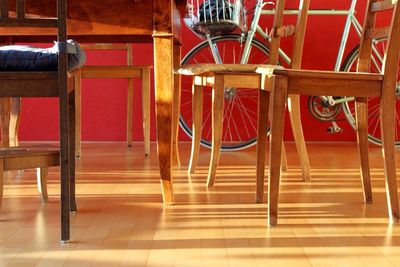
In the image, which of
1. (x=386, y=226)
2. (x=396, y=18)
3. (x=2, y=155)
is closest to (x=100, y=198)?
(x=2, y=155)

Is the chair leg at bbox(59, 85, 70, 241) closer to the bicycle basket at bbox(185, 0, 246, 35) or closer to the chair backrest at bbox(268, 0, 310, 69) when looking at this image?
the chair backrest at bbox(268, 0, 310, 69)

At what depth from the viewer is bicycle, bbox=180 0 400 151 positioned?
3.14m

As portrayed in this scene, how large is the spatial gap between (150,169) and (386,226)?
4.24 ft

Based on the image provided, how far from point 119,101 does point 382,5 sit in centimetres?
227

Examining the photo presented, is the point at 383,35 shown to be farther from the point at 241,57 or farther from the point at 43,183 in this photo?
the point at 241,57

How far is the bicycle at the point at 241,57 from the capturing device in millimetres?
3137

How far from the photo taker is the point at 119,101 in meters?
4.02

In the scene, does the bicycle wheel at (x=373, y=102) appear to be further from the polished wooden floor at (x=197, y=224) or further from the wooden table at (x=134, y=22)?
the wooden table at (x=134, y=22)

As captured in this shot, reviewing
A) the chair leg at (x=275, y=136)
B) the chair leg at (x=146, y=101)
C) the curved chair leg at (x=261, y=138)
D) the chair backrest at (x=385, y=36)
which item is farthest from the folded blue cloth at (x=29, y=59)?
the chair leg at (x=146, y=101)

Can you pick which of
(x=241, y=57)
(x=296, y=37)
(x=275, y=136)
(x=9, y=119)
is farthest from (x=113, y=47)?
(x=275, y=136)

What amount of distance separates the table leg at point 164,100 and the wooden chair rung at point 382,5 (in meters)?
0.67

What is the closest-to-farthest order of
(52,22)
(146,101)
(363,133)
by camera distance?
(52,22) < (363,133) < (146,101)

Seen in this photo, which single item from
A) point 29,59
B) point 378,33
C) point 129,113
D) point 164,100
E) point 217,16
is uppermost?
point 217,16

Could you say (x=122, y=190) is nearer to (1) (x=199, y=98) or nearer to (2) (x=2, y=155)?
(1) (x=199, y=98)
